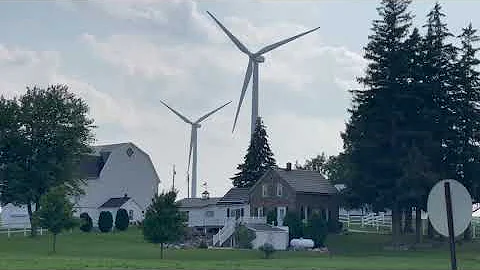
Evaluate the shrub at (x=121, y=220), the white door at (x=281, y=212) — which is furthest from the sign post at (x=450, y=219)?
the shrub at (x=121, y=220)

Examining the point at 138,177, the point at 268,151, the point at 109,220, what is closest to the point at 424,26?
the point at 268,151

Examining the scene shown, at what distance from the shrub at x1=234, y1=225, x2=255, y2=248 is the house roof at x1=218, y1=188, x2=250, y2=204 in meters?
16.9

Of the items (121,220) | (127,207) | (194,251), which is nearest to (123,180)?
(127,207)

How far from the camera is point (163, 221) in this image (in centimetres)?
5900

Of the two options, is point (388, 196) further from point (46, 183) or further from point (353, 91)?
point (46, 183)

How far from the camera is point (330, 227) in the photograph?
85.8 m

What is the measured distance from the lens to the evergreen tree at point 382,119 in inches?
2953

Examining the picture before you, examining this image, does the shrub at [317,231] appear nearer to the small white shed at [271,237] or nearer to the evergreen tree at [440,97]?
the small white shed at [271,237]

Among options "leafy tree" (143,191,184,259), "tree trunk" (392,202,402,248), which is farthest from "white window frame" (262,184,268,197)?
"leafy tree" (143,191,184,259)

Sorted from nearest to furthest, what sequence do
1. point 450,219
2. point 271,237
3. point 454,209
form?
point 450,219, point 454,209, point 271,237

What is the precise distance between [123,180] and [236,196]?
18.8 m

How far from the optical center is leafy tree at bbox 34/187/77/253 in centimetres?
6519

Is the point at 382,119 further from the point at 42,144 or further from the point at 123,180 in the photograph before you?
the point at 123,180

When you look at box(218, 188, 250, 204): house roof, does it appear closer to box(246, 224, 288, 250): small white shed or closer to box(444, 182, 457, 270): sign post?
box(246, 224, 288, 250): small white shed
